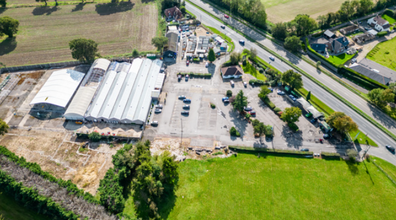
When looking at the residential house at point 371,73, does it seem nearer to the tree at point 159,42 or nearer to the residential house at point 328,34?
the residential house at point 328,34

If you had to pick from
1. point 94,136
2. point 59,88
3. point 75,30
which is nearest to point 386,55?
point 94,136

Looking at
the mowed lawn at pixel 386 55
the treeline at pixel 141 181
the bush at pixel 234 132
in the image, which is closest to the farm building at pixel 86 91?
the treeline at pixel 141 181

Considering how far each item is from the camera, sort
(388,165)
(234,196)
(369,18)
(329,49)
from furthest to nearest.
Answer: (369,18)
(329,49)
(388,165)
(234,196)

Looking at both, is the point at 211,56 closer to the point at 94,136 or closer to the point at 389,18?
the point at 94,136

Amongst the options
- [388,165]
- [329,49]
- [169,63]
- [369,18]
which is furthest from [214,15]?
[388,165]

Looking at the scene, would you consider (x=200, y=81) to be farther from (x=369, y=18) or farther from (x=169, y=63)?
(x=369, y=18)

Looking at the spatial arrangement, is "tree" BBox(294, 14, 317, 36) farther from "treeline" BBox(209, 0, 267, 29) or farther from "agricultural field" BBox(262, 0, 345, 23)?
"agricultural field" BBox(262, 0, 345, 23)

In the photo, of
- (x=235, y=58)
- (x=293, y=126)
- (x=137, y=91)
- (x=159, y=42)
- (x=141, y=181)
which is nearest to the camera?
(x=141, y=181)
